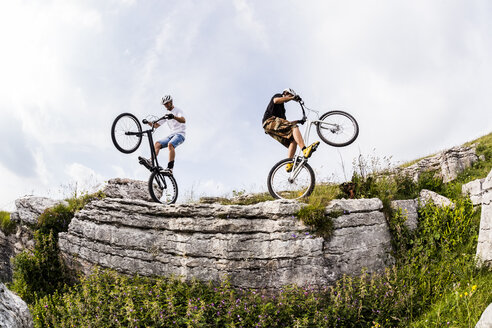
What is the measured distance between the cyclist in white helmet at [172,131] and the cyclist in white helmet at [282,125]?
259cm

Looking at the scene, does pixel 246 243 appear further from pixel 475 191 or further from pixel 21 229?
pixel 21 229

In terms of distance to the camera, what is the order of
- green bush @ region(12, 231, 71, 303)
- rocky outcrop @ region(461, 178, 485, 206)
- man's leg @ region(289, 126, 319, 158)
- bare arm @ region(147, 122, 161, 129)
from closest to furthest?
man's leg @ region(289, 126, 319, 158) < rocky outcrop @ region(461, 178, 485, 206) < bare arm @ region(147, 122, 161, 129) < green bush @ region(12, 231, 71, 303)

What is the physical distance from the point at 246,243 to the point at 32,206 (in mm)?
9374

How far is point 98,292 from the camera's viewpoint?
800 cm

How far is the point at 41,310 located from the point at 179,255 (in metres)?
3.94

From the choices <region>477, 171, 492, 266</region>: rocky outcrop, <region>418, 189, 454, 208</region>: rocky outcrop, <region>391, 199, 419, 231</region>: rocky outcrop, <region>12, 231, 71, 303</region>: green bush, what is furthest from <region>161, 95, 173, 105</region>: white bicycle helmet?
<region>477, 171, 492, 266</region>: rocky outcrop

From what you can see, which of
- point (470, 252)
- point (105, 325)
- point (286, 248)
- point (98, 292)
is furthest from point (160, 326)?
point (470, 252)

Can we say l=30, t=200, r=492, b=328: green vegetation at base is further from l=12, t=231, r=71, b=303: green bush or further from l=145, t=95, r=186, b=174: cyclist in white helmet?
l=145, t=95, r=186, b=174: cyclist in white helmet

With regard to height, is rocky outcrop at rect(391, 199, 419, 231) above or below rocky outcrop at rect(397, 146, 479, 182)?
below

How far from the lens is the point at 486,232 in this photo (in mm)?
8211

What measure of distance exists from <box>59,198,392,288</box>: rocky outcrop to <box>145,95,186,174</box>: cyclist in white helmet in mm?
1737

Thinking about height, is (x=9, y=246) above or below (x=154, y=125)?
below

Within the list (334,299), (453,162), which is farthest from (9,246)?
(453,162)

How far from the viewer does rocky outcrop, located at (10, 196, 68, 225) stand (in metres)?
13.0
